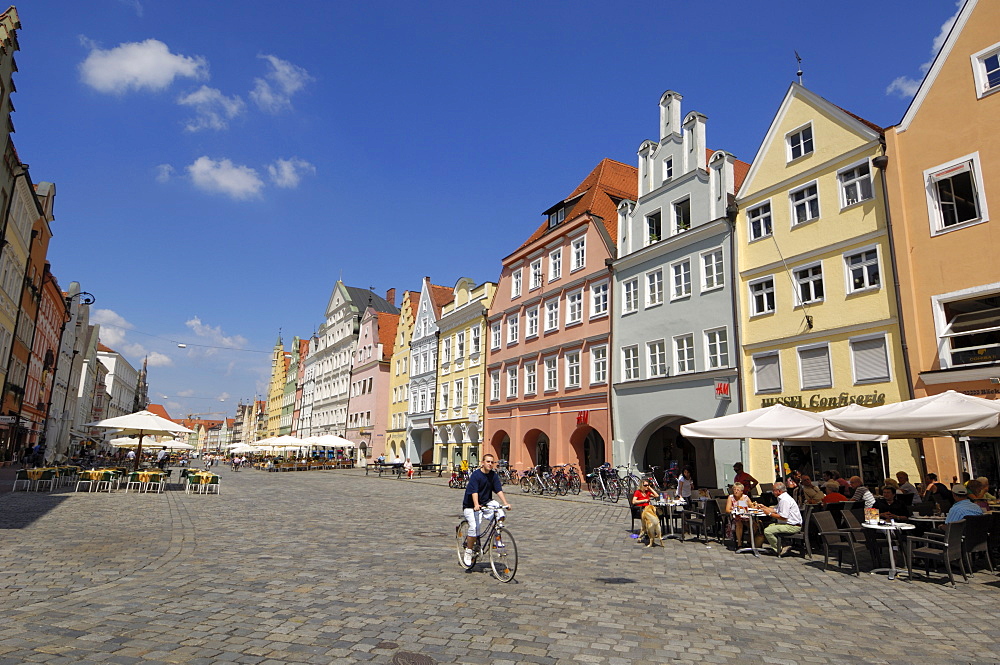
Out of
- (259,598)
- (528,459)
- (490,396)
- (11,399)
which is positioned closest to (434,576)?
(259,598)

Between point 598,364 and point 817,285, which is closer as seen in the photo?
point 817,285

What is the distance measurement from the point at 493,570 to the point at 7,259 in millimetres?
32373

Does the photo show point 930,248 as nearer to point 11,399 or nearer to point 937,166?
point 937,166

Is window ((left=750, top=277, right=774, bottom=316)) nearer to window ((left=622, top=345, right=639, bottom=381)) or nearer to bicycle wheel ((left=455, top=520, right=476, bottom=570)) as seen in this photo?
window ((left=622, top=345, right=639, bottom=381))

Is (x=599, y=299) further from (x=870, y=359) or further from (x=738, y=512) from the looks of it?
(x=738, y=512)

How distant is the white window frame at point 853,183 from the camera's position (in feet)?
66.0

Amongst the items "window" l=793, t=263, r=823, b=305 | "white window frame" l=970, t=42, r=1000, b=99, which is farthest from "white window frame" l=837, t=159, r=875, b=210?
"white window frame" l=970, t=42, r=1000, b=99

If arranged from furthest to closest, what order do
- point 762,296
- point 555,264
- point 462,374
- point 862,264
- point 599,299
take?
point 462,374
point 555,264
point 599,299
point 762,296
point 862,264

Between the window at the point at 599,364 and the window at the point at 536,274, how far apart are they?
6.78 m

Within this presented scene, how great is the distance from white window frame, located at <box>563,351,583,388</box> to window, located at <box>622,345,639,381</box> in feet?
10.6

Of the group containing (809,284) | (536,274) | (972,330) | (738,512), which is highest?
(536,274)

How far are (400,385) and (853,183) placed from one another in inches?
1565

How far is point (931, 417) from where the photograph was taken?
10930mm

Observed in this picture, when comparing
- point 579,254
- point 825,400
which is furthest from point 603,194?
point 825,400
